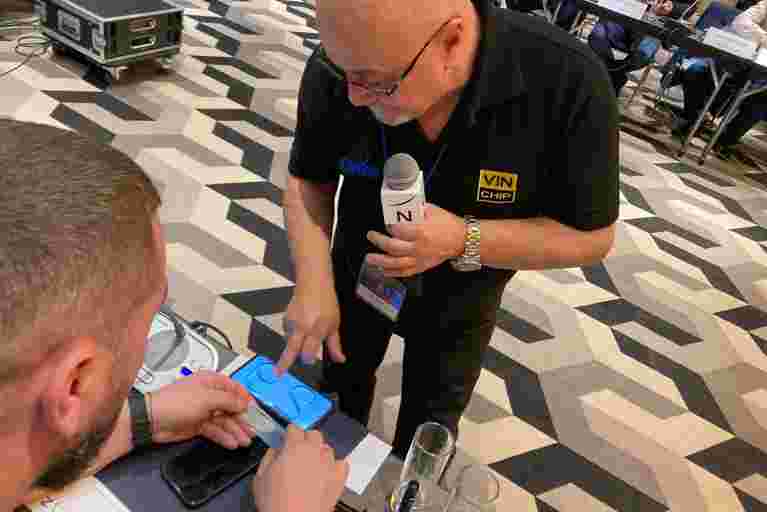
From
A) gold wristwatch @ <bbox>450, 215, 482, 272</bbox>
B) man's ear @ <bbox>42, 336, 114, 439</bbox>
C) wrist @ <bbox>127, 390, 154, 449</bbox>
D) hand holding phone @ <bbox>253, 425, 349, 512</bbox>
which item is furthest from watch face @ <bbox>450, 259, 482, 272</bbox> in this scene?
man's ear @ <bbox>42, 336, 114, 439</bbox>

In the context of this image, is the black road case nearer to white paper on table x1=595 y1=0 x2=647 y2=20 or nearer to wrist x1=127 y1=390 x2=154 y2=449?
wrist x1=127 y1=390 x2=154 y2=449

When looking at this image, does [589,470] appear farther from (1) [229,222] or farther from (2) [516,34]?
(1) [229,222]

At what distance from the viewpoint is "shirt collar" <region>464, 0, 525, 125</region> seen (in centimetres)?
90

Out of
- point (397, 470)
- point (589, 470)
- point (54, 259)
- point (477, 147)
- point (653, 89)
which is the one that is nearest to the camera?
point (54, 259)

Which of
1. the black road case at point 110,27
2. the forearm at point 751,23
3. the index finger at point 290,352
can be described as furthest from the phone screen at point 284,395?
the forearm at point 751,23

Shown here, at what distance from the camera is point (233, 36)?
4.38 meters

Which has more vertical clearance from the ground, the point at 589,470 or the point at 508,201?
the point at 508,201

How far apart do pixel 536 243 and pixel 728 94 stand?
4.83 metres

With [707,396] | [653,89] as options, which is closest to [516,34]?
[707,396]

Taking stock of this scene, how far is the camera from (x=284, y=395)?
0.90 m

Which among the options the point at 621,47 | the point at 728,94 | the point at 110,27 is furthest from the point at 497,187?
the point at 728,94

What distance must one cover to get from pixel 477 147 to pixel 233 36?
3901mm

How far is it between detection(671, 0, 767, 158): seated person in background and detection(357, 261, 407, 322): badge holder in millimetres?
4466

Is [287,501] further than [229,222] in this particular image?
No
